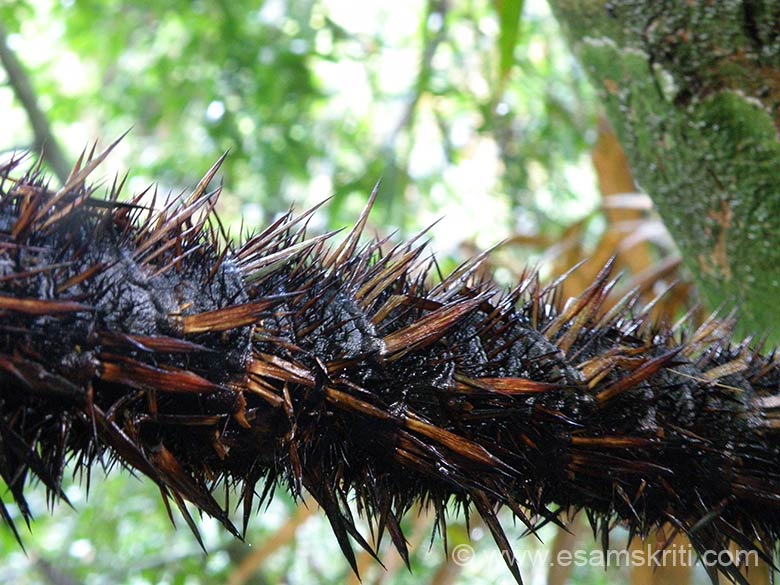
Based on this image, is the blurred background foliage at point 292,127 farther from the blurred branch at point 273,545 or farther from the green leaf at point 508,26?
the green leaf at point 508,26

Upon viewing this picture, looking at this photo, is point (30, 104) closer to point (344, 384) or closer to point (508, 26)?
point (508, 26)

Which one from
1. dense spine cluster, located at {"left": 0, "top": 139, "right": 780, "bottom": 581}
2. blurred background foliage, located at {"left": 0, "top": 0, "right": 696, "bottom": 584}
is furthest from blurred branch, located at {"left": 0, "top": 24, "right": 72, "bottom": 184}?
dense spine cluster, located at {"left": 0, "top": 139, "right": 780, "bottom": 581}

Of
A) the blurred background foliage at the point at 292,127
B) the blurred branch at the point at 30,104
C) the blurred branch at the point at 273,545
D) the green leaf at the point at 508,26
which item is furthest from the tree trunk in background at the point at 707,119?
the blurred branch at the point at 30,104

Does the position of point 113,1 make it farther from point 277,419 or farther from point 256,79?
point 277,419

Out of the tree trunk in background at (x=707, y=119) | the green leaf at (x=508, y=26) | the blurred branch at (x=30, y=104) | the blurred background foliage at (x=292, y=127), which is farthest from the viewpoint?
the blurred background foliage at (x=292, y=127)

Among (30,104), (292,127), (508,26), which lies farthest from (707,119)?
(292,127)

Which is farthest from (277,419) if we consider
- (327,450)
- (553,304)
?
(553,304)
